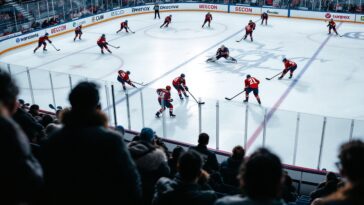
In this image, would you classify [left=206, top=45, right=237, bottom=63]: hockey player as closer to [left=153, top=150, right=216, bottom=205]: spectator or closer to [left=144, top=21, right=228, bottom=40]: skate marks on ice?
[left=144, top=21, right=228, bottom=40]: skate marks on ice

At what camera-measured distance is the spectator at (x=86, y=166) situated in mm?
2240

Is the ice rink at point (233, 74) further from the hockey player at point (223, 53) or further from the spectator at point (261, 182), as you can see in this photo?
the spectator at point (261, 182)

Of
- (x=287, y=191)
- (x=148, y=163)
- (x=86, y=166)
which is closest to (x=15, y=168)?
(x=86, y=166)

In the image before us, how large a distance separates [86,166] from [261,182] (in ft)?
3.11

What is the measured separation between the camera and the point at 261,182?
2.03 m

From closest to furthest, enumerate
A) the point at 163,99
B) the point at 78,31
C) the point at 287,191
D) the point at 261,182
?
the point at 261,182
the point at 287,191
the point at 163,99
the point at 78,31

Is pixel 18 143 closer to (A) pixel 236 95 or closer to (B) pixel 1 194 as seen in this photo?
(B) pixel 1 194

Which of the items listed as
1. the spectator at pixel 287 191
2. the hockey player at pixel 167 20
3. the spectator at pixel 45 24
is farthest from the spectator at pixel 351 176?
the hockey player at pixel 167 20

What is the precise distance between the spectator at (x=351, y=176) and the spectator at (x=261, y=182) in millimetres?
250

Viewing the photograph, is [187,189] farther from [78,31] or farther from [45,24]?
[45,24]

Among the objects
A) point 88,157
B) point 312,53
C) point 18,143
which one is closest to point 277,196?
point 88,157

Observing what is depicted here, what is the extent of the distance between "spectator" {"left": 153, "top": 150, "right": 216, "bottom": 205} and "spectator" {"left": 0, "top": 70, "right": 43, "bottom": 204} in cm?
93

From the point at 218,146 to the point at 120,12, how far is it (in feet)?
62.3

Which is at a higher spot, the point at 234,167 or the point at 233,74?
the point at 234,167
